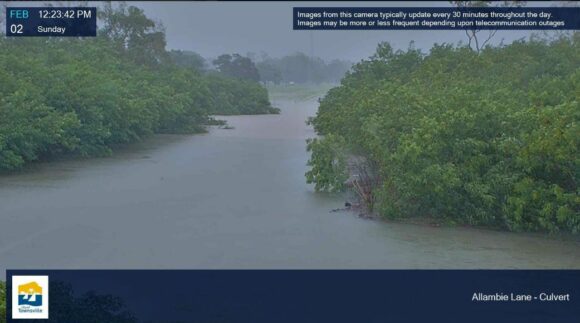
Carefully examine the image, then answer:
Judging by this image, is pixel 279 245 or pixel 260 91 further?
pixel 260 91

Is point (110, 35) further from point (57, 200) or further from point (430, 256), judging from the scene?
point (430, 256)

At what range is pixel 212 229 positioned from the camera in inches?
306

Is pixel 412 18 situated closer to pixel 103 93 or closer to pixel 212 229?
pixel 212 229

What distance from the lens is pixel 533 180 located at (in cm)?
763
